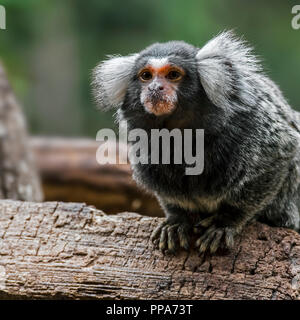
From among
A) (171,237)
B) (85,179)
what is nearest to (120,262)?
(171,237)

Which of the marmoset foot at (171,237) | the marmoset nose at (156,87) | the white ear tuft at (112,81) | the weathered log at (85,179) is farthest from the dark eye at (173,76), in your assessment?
the weathered log at (85,179)

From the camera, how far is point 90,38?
992 cm

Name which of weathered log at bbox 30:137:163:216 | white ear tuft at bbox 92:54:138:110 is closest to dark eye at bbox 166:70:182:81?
white ear tuft at bbox 92:54:138:110

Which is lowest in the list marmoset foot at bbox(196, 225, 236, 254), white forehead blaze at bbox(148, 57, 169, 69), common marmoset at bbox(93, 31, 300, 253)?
marmoset foot at bbox(196, 225, 236, 254)

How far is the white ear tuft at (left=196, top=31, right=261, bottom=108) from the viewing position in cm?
A: 313

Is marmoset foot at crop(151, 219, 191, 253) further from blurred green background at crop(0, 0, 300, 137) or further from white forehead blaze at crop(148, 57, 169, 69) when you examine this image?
blurred green background at crop(0, 0, 300, 137)

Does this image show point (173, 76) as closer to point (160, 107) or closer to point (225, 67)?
point (160, 107)

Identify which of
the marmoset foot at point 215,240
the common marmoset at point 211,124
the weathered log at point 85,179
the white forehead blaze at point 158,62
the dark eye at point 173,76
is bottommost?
the weathered log at point 85,179

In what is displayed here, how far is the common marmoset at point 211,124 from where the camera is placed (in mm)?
3131

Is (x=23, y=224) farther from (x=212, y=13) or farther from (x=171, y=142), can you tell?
(x=212, y=13)

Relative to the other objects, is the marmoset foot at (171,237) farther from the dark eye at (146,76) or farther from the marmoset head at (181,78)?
the dark eye at (146,76)

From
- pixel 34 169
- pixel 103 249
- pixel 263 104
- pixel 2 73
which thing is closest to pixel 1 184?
pixel 34 169

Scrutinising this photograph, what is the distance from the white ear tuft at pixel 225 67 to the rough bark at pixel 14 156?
2713 millimetres

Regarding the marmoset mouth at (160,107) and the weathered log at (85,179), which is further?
the weathered log at (85,179)
